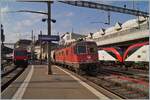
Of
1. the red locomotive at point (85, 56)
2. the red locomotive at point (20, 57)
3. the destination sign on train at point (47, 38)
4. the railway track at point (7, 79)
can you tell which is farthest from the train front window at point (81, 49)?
the red locomotive at point (20, 57)

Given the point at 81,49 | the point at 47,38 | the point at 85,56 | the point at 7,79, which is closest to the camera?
the point at 7,79

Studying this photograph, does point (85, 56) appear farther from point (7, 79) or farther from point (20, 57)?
point (20, 57)

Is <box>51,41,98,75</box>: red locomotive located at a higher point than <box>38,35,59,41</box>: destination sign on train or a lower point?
lower

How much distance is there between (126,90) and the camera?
1884cm

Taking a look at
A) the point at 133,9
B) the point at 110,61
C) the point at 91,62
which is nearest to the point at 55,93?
the point at 91,62

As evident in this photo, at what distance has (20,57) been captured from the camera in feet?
183

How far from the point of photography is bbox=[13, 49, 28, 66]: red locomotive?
5550cm

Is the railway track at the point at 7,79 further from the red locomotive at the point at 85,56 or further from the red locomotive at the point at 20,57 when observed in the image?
the red locomotive at the point at 20,57

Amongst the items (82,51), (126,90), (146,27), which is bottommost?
(126,90)

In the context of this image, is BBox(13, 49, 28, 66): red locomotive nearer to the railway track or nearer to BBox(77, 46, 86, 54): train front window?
the railway track

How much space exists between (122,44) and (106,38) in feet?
26.5

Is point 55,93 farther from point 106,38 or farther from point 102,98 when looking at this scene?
point 106,38

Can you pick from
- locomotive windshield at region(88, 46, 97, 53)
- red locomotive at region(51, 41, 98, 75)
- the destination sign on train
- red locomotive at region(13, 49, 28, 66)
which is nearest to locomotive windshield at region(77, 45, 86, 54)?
red locomotive at region(51, 41, 98, 75)

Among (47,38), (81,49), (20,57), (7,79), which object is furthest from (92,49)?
(20,57)
